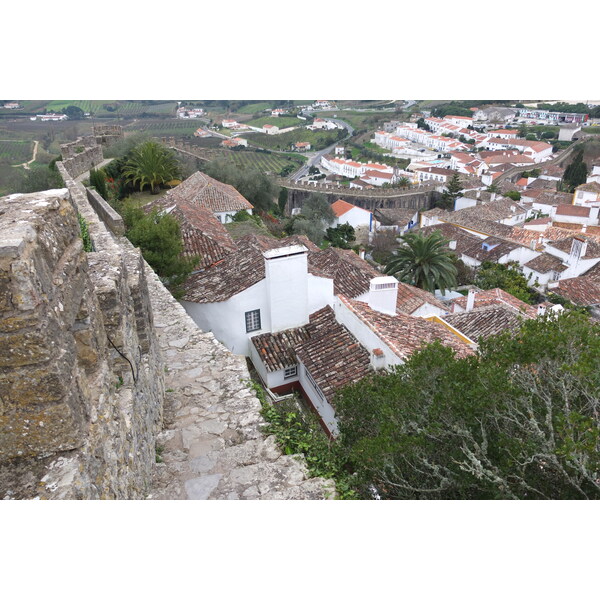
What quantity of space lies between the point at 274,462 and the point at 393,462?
110cm

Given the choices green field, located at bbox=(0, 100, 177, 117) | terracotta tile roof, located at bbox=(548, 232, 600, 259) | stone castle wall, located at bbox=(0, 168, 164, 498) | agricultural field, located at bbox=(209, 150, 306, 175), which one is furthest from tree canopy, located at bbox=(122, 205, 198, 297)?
agricultural field, located at bbox=(209, 150, 306, 175)

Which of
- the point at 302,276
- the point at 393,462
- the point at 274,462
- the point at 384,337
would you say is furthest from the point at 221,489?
the point at 302,276

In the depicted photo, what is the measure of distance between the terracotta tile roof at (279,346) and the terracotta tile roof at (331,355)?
198 mm

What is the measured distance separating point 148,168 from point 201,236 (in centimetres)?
874

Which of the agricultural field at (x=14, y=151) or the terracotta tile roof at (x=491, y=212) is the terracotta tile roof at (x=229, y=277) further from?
the terracotta tile roof at (x=491, y=212)

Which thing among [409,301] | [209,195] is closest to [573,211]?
[409,301]

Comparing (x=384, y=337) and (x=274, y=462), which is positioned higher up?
(x=274, y=462)

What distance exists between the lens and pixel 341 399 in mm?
6371

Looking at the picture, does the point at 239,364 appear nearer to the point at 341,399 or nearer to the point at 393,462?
the point at 341,399

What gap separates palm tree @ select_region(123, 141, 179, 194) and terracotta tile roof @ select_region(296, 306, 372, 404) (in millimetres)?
13016

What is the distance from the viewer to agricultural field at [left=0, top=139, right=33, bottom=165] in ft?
77.4

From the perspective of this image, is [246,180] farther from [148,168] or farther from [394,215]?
[394,215]

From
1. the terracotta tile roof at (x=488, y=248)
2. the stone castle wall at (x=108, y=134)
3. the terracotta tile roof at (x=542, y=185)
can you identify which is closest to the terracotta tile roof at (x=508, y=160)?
the terracotta tile roof at (x=542, y=185)

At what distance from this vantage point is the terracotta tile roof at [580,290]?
22178 mm
